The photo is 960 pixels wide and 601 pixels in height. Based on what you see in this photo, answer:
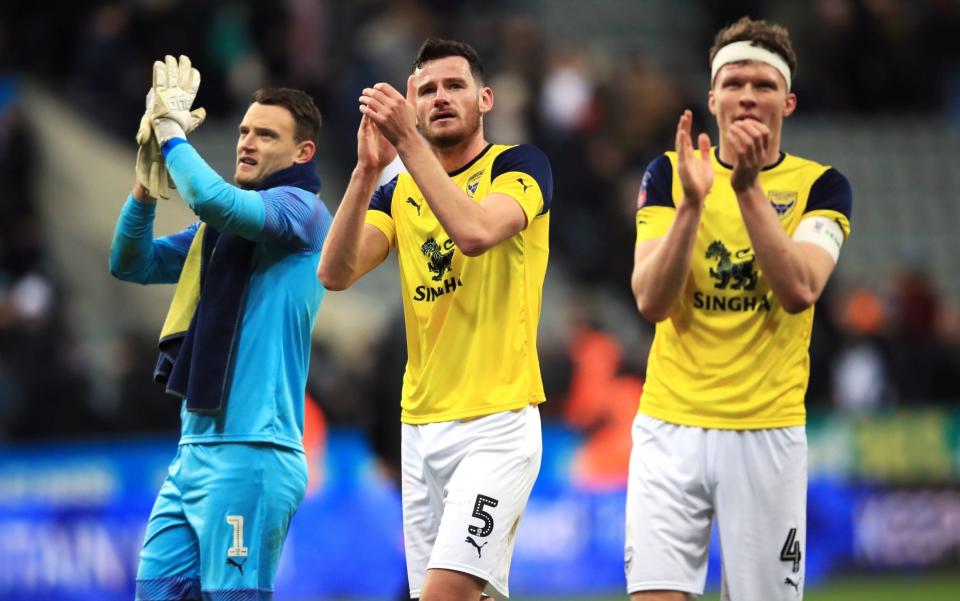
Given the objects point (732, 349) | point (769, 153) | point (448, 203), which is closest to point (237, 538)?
point (448, 203)

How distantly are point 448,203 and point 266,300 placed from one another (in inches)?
43.8

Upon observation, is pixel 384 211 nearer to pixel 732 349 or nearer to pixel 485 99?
pixel 485 99

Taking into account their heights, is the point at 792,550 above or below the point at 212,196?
below

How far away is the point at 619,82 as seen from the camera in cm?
1791

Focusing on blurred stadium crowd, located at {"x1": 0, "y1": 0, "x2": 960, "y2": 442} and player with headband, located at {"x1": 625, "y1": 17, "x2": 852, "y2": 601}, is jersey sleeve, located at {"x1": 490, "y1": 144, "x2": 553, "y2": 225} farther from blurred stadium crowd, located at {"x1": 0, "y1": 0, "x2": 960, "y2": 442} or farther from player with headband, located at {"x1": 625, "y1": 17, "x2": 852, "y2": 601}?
blurred stadium crowd, located at {"x1": 0, "y1": 0, "x2": 960, "y2": 442}

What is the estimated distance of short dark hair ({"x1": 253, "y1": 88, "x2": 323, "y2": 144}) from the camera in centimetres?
663

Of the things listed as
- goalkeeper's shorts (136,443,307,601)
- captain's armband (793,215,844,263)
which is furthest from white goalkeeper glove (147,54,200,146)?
captain's armband (793,215,844,263)

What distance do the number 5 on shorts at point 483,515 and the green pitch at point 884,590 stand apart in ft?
23.4

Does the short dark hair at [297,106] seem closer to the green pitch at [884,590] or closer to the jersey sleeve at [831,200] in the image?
the jersey sleeve at [831,200]

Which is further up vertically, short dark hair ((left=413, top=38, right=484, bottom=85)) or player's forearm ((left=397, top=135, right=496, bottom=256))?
short dark hair ((left=413, top=38, right=484, bottom=85))

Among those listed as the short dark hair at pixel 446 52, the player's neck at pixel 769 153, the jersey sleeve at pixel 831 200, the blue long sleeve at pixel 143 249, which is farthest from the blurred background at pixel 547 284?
Answer: the jersey sleeve at pixel 831 200

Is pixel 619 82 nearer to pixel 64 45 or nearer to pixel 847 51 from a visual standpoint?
pixel 847 51

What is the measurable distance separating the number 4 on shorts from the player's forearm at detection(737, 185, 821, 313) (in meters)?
0.91

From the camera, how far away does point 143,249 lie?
6.76 metres
